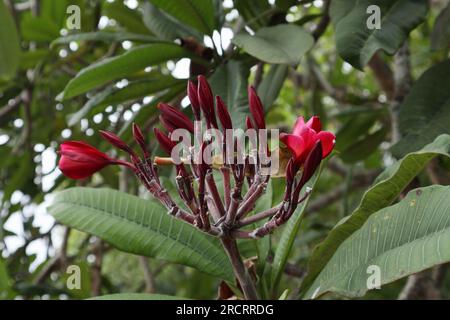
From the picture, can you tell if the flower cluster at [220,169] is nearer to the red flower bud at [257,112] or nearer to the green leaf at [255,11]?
the red flower bud at [257,112]

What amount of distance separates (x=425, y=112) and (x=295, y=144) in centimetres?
60

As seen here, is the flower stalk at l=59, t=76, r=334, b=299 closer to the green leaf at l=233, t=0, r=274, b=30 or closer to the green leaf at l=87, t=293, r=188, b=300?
the green leaf at l=87, t=293, r=188, b=300

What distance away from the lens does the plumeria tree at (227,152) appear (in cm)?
80

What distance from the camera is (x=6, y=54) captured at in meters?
1.65

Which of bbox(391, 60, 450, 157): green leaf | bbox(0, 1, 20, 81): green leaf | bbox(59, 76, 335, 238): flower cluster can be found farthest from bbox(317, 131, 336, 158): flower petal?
bbox(0, 1, 20, 81): green leaf

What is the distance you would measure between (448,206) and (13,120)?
1.87 meters

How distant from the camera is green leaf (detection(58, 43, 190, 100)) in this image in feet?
3.97

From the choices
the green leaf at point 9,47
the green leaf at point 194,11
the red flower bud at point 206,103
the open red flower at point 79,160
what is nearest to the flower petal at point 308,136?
the red flower bud at point 206,103

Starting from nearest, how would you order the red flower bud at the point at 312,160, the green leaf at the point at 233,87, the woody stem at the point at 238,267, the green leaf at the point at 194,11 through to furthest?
the red flower bud at the point at 312,160 < the woody stem at the point at 238,267 < the green leaf at the point at 233,87 < the green leaf at the point at 194,11

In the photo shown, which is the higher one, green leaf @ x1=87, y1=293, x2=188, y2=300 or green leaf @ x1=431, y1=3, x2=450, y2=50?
green leaf @ x1=431, y1=3, x2=450, y2=50

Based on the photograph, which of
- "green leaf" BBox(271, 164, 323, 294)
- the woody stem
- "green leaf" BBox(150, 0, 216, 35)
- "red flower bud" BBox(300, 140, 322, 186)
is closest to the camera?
"red flower bud" BBox(300, 140, 322, 186)

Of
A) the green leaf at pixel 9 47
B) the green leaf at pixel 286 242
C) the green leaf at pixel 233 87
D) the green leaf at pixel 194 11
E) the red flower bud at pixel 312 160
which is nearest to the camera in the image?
the red flower bud at pixel 312 160

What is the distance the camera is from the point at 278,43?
3.96ft

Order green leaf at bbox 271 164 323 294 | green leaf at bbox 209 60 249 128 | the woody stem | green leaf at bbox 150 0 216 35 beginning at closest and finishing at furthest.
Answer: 1. the woody stem
2. green leaf at bbox 271 164 323 294
3. green leaf at bbox 209 60 249 128
4. green leaf at bbox 150 0 216 35
